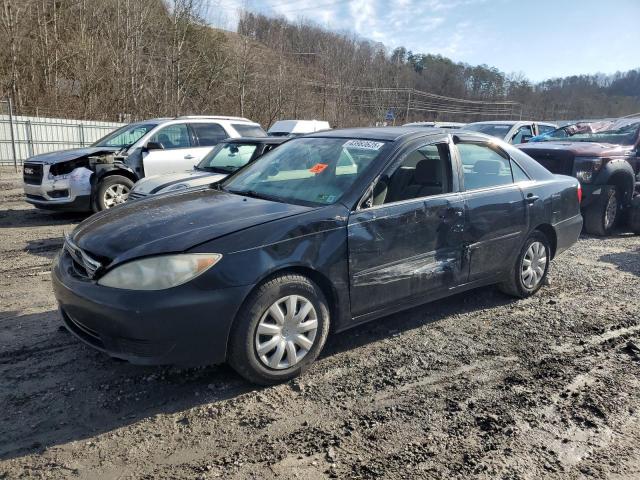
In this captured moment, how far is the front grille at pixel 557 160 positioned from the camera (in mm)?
8531

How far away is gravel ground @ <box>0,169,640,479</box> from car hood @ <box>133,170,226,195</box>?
294 centimetres

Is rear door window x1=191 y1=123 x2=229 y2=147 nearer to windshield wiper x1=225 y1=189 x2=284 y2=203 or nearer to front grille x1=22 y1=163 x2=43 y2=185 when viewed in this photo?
front grille x1=22 y1=163 x2=43 y2=185

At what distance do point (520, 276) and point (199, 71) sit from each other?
3346 centimetres

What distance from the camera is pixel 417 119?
196 feet

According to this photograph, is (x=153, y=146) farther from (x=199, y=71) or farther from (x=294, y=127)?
(x=199, y=71)

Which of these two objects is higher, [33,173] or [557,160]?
[557,160]

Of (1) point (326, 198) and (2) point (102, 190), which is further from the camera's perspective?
(2) point (102, 190)

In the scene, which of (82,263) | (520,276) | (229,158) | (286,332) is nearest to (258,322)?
(286,332)

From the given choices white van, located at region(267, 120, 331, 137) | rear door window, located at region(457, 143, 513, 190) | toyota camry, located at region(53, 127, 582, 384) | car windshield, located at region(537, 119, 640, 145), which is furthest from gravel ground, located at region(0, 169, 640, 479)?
white van, located at region(267, 120, 331, 137)

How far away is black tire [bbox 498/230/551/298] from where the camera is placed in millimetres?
5027

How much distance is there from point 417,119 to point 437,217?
58452 millimetres

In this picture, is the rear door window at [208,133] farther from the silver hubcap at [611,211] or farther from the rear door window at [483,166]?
the silver hubcap at [611,211]

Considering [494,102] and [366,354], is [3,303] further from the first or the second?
[494,102]

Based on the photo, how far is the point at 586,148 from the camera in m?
8.66
